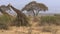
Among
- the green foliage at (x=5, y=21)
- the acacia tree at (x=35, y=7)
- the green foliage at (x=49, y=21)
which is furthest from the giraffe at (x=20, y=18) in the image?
the acacia tree at (x=35, y=7)

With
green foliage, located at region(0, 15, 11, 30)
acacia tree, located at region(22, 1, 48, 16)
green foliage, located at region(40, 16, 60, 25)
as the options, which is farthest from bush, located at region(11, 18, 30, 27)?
acacia tree, located at region(22, 1, 48, 16)

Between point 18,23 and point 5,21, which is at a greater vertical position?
point 5,21

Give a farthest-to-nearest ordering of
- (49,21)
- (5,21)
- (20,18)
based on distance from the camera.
A: (49,21)
(20,18)
(5,21)

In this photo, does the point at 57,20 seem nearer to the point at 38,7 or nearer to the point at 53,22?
the point at 53,22

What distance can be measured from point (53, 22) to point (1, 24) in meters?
6.64

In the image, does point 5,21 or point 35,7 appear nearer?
point 5,21

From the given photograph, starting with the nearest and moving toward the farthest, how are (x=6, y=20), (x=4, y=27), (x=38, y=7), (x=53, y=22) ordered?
(x=4, y=27)
(x=6, y=20)
(x=53, y=22)
(x=38, y=7)

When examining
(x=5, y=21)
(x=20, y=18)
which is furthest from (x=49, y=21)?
(x=5, y=21)

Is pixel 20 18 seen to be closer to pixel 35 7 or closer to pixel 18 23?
pixel 18 23

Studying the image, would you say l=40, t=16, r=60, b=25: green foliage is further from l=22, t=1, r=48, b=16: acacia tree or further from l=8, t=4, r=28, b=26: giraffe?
l=22, t=1, r=48, b=16: acacia tree

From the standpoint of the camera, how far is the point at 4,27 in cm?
2316

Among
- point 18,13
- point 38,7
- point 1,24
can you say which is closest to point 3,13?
point 18,13

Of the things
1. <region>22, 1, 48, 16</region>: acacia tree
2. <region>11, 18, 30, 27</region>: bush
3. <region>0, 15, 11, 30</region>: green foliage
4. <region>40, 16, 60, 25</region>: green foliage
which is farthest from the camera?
<region>22, 1, 48, 16</region>: acacia tree

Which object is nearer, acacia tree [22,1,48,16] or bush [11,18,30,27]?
bush [11,18,30,27]
